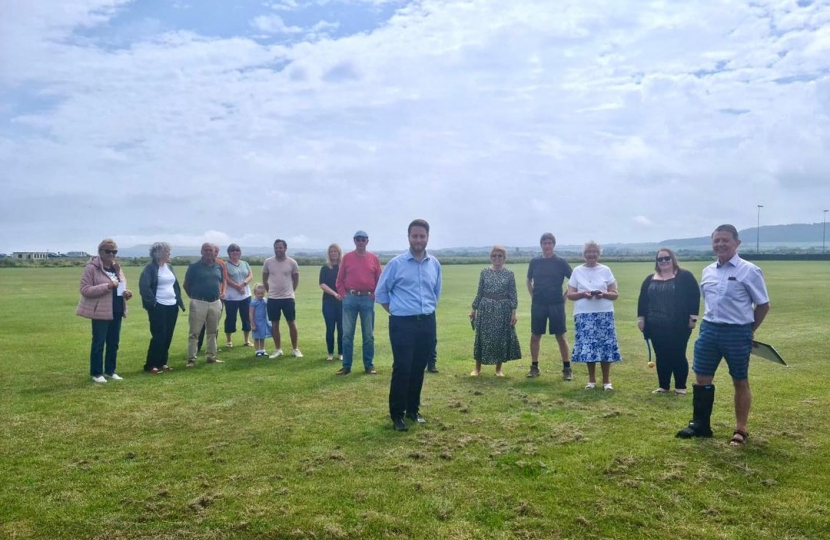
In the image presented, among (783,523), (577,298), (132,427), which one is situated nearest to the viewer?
(783,523)

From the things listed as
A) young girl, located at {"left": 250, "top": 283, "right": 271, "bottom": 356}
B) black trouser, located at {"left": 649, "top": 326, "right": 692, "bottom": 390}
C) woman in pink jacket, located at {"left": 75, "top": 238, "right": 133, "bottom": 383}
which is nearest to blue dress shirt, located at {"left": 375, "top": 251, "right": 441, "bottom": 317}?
black trouser, located at {"left": 649, "top": 326, "right": 692, "bottom": 390}

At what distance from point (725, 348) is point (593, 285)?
278 centimetres

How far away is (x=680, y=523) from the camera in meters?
4.00

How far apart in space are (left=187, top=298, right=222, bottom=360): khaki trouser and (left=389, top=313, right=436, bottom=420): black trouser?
4971 millimetres

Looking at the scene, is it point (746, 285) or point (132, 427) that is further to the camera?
point (132, 427)

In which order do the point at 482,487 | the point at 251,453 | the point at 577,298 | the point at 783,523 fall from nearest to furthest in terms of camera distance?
the point at 783,523, the point at 482,487, the point at 251,453, the point at 577,298

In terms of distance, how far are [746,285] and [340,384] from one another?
17.5ft

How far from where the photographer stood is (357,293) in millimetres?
9438

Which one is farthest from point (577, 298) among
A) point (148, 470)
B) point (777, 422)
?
point (148, 470)

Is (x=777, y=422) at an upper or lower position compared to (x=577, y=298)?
lower

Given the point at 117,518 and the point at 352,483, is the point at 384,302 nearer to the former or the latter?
the point at 352,483

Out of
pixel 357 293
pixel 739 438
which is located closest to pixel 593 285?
pixel 739 438

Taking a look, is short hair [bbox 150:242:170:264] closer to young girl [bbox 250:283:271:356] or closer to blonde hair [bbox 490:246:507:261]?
young girl [bbox 250:283:271:356]

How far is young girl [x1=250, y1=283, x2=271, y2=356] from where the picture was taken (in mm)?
11344
